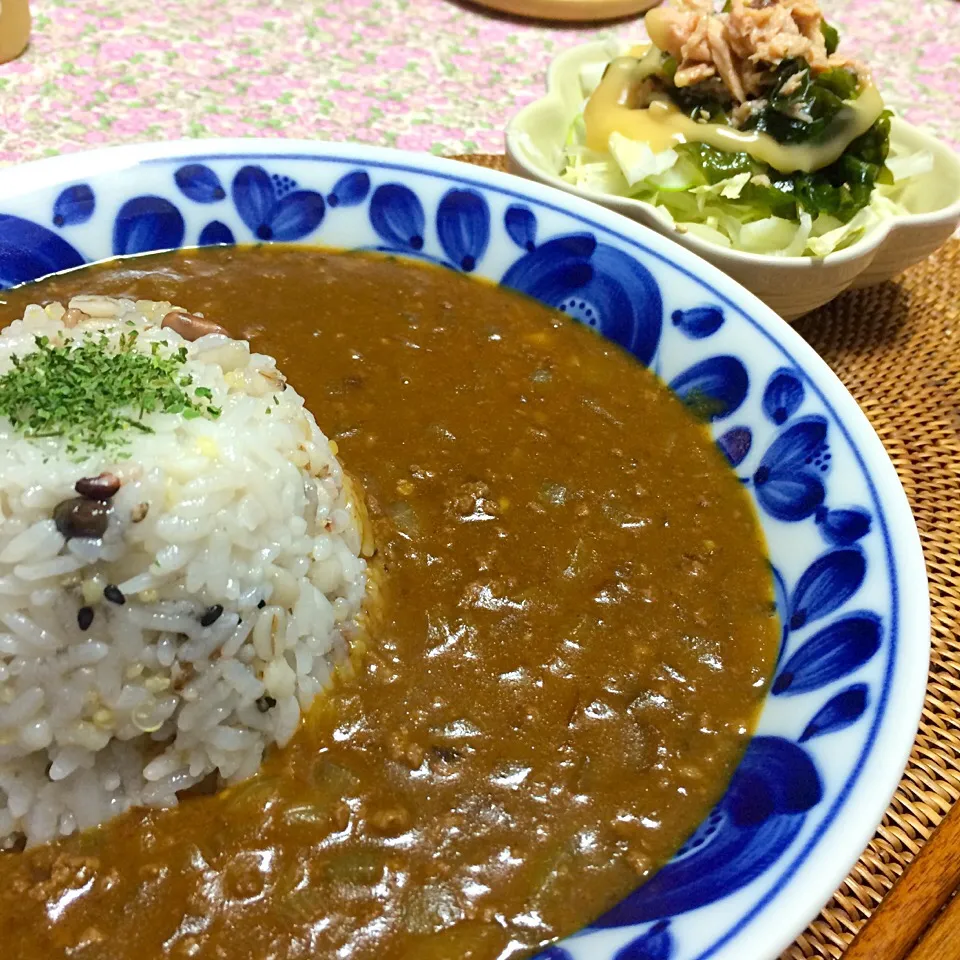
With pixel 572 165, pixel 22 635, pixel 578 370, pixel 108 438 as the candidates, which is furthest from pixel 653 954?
pixel 572 165

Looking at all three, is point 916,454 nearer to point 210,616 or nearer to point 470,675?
point 470,675

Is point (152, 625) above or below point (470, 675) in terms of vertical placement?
above

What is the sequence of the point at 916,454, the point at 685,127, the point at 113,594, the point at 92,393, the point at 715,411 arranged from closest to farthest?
the point at 113,594 → the point at 92,393 → the point at 715,411 → the point at 916,454 → the point at 685,127

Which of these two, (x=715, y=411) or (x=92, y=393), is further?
(x=715, y=411)

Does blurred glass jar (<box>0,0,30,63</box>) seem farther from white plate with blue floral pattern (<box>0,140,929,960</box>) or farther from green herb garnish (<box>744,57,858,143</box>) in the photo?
green herb garnish (<box>744,57,858,143</box>)

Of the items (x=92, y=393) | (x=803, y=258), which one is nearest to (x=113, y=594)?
(x=92, y=393)

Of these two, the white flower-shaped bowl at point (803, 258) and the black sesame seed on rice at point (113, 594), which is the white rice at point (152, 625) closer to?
the black sesame seed on rice at point (113, 594)
